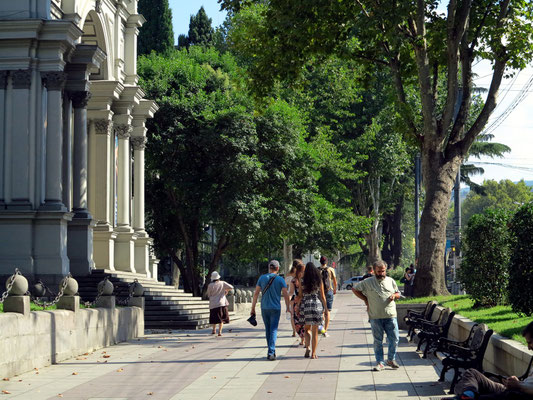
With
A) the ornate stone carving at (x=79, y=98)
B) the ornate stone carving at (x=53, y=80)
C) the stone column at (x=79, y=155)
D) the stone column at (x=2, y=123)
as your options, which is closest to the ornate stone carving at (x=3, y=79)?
the stone column at (x=2, y=123)

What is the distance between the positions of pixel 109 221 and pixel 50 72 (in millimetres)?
8558

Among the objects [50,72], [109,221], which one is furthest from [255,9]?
[50,72]

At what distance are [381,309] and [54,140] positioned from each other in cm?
1636

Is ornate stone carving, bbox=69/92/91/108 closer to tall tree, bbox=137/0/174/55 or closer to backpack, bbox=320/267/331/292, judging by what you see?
backpack, bbox=320/267/331/292

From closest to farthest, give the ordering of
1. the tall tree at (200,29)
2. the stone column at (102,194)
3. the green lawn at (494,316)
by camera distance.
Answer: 1. the green lawn at (494,316)
2. the stone column at (102,194)
3. the tall tree at (200,29)

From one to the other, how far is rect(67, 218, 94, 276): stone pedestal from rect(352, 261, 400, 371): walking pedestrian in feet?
56.3

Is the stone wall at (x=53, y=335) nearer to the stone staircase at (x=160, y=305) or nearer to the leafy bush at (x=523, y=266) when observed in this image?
the stone staircase at (x=160, y=305)

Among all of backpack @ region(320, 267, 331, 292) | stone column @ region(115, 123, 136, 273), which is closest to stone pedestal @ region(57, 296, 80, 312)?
backpack @ region(320, 267, 331, 292)

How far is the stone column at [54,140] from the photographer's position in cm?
2842

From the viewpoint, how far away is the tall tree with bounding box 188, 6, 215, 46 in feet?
242

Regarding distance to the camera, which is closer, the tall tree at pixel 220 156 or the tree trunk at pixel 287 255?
the tall tree at pixel 220 156

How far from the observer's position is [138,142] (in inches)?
1527

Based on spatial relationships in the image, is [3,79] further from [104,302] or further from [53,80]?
[104,302]

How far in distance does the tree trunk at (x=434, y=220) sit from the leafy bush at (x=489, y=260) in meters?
3.77
